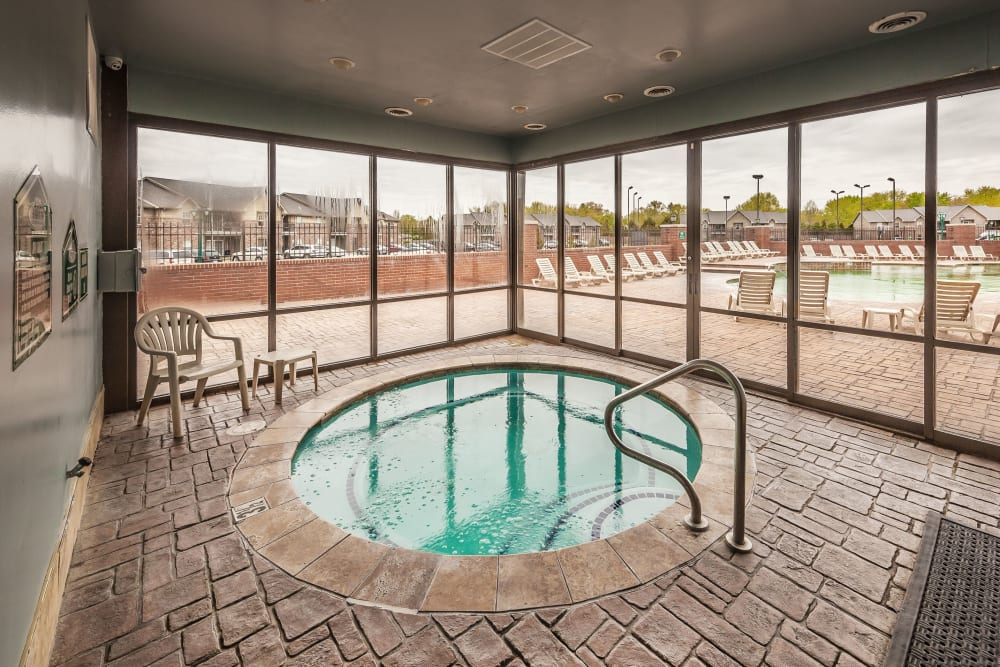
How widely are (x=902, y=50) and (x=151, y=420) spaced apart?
6.77m

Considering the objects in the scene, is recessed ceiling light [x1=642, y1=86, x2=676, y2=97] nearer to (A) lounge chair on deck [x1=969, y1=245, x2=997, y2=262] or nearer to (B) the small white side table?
(A) lounge chair on deck [x1=969, y1=245, x2=997, y2=262]

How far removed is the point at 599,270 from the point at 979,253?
12.5 feet

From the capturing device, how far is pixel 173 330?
4.50 metres

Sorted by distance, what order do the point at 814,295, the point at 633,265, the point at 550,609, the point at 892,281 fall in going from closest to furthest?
the point at 550,609
the point at 892,281
the point at 814,295
the point at 633,265

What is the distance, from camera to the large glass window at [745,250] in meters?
4.89

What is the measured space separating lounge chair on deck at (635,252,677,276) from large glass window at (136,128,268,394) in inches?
175

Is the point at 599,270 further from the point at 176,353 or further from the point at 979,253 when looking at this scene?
the point at 176,353

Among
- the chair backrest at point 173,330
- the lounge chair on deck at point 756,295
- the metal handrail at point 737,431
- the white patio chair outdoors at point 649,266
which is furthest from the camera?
the white patio chair outdoors at point 649,266

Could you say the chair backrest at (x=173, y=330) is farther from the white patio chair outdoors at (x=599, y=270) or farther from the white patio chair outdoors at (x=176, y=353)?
the white patio chair outdoors at (x=599, y=270)

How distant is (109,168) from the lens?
4.34 meters

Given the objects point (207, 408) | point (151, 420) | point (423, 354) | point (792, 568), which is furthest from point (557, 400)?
point (151, 420)

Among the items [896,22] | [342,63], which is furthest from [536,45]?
[896,22]

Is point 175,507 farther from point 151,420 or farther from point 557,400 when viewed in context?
point 557,400

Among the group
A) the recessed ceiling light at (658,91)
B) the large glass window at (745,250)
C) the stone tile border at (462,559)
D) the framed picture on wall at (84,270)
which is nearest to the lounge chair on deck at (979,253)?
the large glass window at (745,250)
